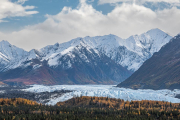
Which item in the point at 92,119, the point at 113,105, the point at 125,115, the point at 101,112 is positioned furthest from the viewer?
the point at 113,105

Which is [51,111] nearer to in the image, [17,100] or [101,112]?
[101,112]

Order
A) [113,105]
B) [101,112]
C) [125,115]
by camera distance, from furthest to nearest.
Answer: [113,105], [101,112], [125,115]

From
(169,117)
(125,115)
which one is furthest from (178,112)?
(125,115)

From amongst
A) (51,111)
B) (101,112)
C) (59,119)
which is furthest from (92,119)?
(51,111)

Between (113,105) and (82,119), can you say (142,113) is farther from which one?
(113,105)

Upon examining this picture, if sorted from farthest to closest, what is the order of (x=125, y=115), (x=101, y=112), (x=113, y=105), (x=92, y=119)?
(x=113, y=105), (x=101, y=112), (x=125, y=115), (x=92, y=119)

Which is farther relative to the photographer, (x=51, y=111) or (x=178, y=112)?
(x=51, y=111)

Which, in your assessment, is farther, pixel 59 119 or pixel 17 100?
pixel 17 100

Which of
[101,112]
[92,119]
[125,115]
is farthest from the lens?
[101,112]
